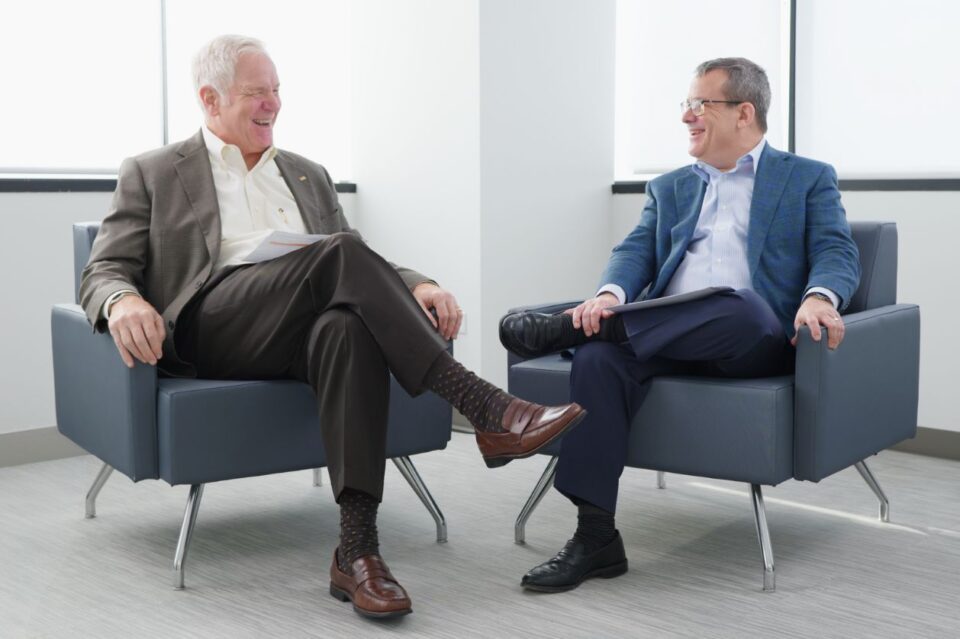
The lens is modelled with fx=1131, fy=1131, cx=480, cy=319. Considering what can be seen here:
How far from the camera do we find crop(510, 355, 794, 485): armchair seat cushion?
7.54 ft

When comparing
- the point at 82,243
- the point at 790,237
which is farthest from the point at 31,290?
the point at 790,237

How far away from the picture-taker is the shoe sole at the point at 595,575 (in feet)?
7.62

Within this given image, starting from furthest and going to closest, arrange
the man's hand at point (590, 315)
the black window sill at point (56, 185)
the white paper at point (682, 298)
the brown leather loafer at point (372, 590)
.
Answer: the black window sill at point (56, 185) → the man's hand at point (590, 315) → the white paper at point (682, 298) → the brown leather loafer at point (372, 590)

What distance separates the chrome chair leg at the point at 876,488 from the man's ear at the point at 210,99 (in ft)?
5.91

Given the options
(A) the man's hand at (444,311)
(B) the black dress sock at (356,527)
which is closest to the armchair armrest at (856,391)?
(A) the man's hand at (444,311)

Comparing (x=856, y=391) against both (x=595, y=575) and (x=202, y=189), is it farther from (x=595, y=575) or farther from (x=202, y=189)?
(x=202, y=189)

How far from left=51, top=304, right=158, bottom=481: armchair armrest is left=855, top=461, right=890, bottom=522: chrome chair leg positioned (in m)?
1.68

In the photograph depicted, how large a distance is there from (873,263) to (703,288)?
445mm

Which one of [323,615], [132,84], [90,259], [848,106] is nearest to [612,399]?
[323,615]

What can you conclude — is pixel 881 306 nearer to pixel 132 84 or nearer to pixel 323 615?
pixel 323 615

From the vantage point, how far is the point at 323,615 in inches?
87.3

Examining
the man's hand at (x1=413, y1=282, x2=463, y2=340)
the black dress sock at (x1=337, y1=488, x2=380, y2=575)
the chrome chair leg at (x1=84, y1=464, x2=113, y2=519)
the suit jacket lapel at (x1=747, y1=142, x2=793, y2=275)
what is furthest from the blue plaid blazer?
the chrome chair leg at (x1=84, y1=464, x2=113, y2=519)

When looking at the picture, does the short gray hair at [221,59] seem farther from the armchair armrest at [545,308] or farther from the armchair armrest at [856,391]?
the armchair armrest at [856,391]

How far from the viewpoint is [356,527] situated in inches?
88.7
